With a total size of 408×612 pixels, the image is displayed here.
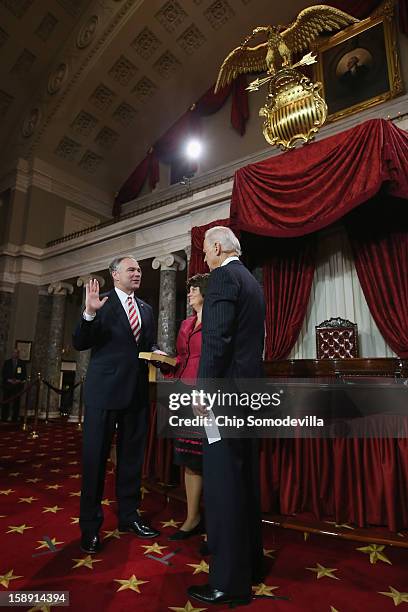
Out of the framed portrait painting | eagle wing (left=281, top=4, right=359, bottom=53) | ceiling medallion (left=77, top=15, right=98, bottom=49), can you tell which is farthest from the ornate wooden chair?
ceiling medallion (left=77, top=15, right=98, bottom=49)

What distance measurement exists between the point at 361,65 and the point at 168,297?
21.3ft

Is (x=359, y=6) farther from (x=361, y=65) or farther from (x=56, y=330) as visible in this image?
(x=56, y=330)

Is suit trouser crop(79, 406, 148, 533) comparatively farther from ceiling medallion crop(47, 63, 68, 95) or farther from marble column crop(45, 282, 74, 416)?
ceiling medallion crop(47, 63, 68, 95)

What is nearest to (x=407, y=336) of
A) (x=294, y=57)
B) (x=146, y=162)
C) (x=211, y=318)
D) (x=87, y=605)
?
(x=211, y=318)

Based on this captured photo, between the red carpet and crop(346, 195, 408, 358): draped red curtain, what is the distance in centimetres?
303

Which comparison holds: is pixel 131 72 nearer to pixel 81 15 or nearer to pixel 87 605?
pixel 81 15

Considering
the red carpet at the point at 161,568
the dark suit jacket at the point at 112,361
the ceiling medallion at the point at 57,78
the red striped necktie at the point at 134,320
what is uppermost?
the ceiling medallion at the point at 57,78

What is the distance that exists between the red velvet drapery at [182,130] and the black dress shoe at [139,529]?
31.0 feet

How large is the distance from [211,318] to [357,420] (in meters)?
1.50

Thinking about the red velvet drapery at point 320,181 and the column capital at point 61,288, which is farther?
the column capital at point 61,288

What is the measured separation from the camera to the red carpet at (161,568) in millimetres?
1561

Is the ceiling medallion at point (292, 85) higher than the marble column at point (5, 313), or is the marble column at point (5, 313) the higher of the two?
the ceiling medallion at point (292, 85)

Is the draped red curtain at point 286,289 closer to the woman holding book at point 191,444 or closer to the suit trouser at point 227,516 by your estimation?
the woman holding book at point 191,444

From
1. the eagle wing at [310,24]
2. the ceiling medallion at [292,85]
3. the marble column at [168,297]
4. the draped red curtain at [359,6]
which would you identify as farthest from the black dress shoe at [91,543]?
the draped red curtain at [359,6]
